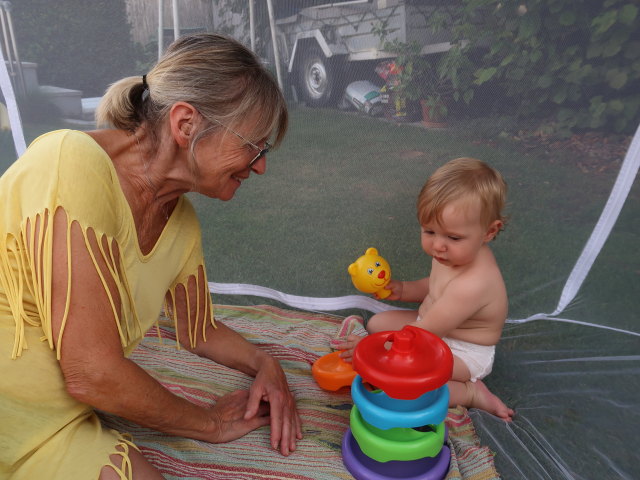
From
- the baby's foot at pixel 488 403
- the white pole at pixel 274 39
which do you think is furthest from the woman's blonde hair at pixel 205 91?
the baby's foot at pixel 488 403

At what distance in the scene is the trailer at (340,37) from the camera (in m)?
1.80

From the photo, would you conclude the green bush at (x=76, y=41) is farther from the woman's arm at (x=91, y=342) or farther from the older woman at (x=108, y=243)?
the woman's arm at (x=91, y=342)

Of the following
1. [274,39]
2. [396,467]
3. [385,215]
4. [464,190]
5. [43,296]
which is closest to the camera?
[43,296]

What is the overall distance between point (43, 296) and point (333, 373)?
845 millimetres

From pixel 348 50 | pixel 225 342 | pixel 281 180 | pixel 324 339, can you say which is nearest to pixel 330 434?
pixel 225 342

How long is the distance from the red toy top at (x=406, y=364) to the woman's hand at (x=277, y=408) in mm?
303

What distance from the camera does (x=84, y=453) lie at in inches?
45.9

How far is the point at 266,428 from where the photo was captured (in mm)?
1513

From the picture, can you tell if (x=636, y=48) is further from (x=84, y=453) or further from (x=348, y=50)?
(x=84, y=453)

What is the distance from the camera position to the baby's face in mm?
1628

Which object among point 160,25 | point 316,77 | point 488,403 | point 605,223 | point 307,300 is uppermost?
point 160,25

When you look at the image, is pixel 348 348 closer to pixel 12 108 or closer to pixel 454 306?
pixel 454 306

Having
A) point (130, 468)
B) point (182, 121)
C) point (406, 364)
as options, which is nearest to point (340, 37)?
point (182, 121)

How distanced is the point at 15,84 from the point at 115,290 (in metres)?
1.36
